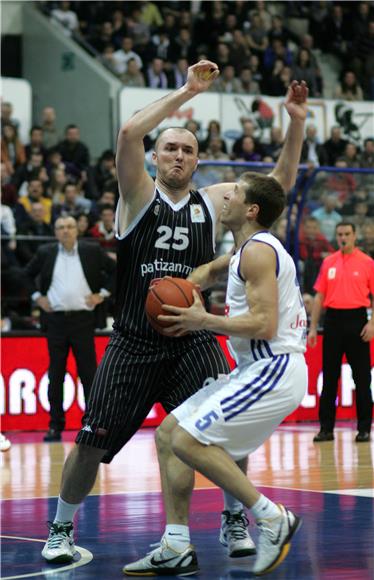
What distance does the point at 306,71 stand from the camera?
22938mm

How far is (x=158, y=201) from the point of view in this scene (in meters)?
6.46

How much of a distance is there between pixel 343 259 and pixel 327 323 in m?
0.72

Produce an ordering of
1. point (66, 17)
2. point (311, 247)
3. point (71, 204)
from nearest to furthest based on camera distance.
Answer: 1. point (311, 247)
2. point (71, 204)
3. point (66, 17)

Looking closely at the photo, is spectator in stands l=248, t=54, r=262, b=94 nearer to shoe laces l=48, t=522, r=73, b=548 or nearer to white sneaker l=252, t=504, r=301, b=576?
shoe laces l=48, t=522, r=73, b=548

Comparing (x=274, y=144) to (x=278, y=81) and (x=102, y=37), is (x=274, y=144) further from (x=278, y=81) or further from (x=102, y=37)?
(x=102, y=37)

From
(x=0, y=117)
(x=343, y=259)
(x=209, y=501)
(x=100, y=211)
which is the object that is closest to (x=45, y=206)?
(x=100, y=211)

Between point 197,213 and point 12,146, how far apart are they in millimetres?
Answer: 12039

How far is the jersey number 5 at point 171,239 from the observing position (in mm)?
6410

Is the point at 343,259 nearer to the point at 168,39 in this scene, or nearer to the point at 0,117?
the point at 0,117

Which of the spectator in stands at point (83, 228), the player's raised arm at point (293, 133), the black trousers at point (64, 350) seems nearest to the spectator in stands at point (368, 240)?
the black trousers at point (64, 350)

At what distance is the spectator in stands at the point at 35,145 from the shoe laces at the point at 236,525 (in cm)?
1244

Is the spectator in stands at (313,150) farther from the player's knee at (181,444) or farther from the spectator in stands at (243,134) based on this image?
the player's knee at (181,444)

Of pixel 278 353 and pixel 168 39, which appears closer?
pixel 278 353

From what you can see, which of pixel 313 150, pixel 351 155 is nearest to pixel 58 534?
pixel 351 155
